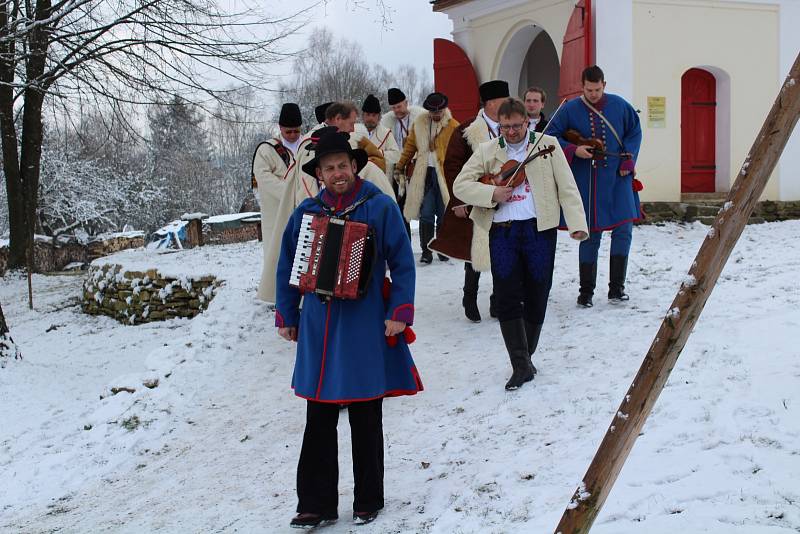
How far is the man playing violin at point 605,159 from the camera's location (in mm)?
6805

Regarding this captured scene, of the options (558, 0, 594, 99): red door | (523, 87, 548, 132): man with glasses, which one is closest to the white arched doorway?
(558, 0, 594, 99): red door

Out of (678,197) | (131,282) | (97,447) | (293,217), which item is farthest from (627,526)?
(678,197)

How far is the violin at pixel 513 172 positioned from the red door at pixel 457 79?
979 centimetres

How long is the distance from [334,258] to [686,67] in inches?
404

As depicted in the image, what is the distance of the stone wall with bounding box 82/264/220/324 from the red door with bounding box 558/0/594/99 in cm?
599

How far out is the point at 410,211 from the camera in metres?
9.20

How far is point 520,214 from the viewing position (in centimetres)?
518

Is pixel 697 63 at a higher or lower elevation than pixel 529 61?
lower

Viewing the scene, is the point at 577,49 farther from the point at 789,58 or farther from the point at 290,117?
the point at 290,117

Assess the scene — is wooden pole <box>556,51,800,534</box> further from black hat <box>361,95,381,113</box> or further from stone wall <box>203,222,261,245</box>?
stone wall <box>203,222,261,245</box>

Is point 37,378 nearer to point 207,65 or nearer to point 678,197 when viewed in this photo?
point 207,65

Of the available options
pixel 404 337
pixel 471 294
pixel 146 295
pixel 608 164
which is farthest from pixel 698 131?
pixel 404 337

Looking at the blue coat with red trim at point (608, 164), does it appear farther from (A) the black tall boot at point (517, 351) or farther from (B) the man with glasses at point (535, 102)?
(A) the black tall boot at point (517, 351)

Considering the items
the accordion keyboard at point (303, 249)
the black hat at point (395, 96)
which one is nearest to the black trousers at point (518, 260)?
the accordion keyboard at point (303, 249)
